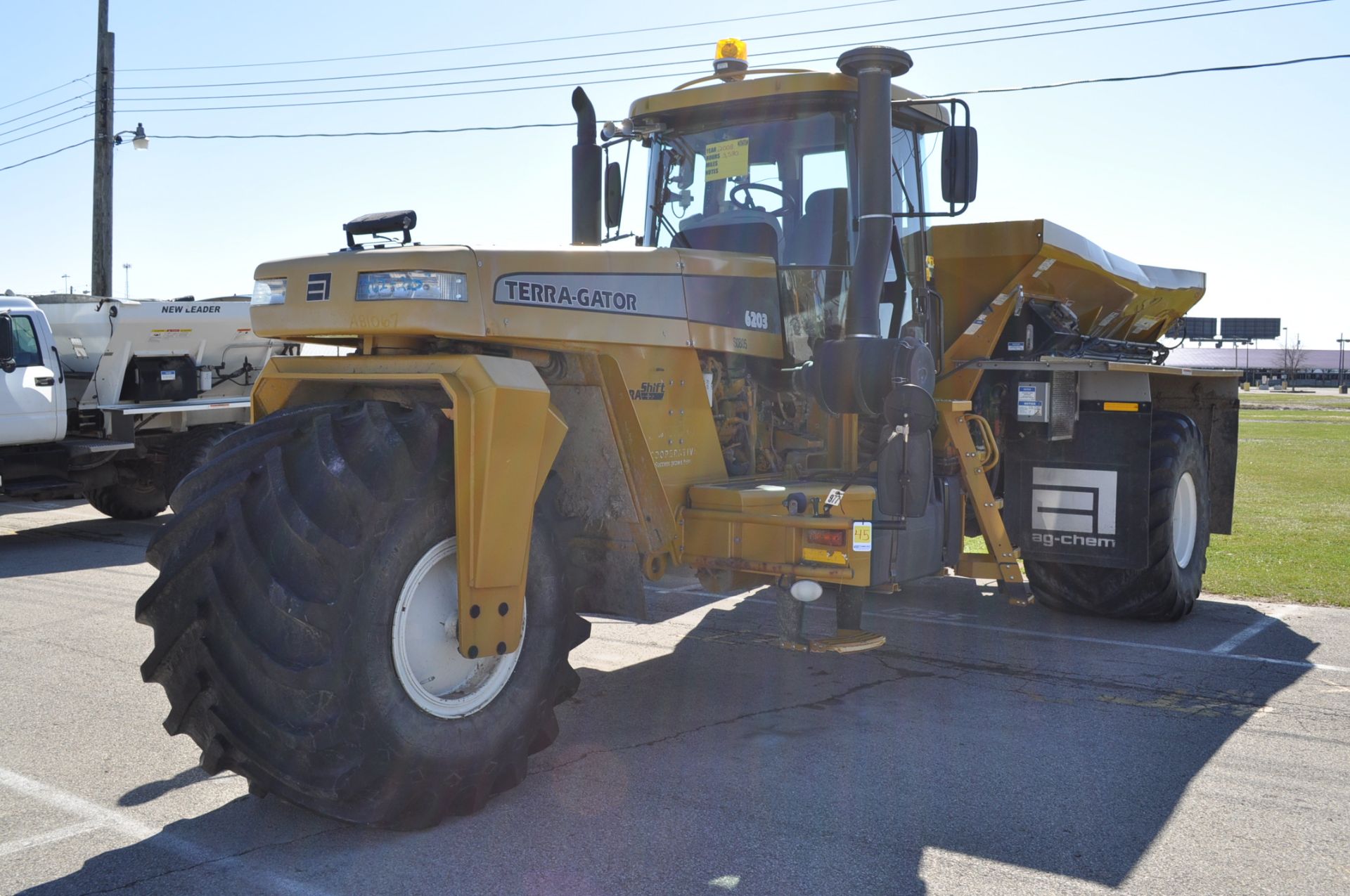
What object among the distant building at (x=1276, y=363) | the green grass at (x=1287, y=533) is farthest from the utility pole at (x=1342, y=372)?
the green grass at (x=1287, y=533)

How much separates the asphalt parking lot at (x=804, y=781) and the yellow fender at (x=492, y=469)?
730mm

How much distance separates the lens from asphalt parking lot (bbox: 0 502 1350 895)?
12.6 ft

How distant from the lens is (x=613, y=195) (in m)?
6.83

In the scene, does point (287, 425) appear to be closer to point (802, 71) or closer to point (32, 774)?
point (32, 774)

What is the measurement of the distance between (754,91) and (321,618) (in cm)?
367

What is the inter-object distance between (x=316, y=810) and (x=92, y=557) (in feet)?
26.5

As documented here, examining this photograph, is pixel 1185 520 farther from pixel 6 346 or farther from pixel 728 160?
pixel 6 346

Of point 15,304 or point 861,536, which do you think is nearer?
point 861,536

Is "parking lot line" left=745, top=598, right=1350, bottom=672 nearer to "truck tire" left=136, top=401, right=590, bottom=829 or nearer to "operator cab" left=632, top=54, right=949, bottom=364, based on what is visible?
"operator cab" left=632, top=54, right=949, bottom=364

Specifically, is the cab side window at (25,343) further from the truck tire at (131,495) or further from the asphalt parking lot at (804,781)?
the asphalt parking lot at (804,781)

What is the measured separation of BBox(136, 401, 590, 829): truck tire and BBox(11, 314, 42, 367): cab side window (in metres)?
9.15

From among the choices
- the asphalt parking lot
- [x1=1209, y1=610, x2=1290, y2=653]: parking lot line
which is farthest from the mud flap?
[x1=1209, y1=610, x2=1290, y2=653]: parking lot line

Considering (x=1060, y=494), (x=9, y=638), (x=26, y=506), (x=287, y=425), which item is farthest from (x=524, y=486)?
(x=26, y=506)

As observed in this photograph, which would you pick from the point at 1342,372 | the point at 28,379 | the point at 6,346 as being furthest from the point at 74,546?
the point at 1342,372
